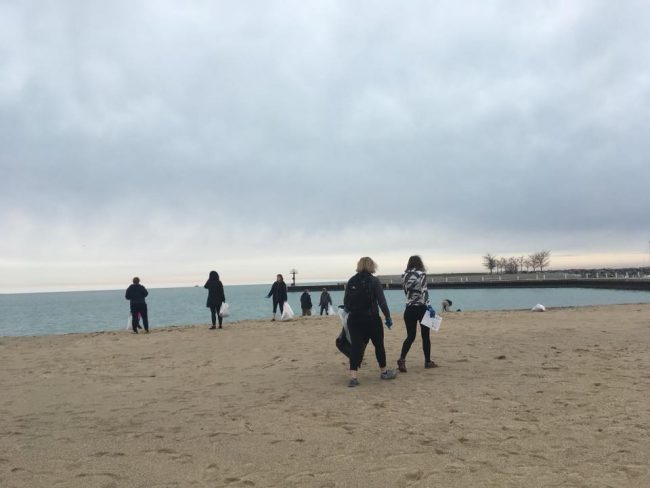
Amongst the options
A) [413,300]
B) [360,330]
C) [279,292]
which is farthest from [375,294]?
[279,292]

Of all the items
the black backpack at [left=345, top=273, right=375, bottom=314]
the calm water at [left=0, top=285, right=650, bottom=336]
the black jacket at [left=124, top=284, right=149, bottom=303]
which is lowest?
the calm water at [left=0, top=285, right=650, bottom=336]

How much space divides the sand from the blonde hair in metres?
1.64

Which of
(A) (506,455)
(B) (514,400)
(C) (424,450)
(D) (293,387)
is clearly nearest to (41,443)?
(D) (293,387)

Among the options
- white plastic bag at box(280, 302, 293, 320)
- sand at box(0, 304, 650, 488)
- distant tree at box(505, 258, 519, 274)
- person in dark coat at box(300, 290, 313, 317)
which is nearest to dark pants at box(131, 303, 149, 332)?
white plastic bag at box(280, 302, 293, 320)

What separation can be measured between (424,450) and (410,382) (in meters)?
2.80

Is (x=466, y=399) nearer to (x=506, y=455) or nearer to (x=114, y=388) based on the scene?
(x=506, y=455)

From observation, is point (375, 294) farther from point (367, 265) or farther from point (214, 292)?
point (214, 292)

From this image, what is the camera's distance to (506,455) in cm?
426

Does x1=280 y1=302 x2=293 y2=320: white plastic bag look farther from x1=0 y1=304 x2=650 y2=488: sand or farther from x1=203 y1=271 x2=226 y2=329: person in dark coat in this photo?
x1=0 y1=304 x2=650 y2=488: sand

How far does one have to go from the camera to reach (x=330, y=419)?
5516 mm

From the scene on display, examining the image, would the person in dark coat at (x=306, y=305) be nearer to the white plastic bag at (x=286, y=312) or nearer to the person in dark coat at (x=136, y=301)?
the white plastic bag at (x=286, y=312)

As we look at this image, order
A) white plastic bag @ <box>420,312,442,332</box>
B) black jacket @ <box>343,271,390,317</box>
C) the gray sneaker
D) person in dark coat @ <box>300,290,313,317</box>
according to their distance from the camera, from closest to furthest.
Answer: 1. black jacket @ <box>343,271,390,317</box>
2. the gray sneaker
3. white plastic bag @ <box>420,312,442,332</box>
4. person in dark coat @ <box>300,290,313,317</box>

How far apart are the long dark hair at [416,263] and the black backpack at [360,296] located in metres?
1.12

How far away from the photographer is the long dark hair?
804 cm
